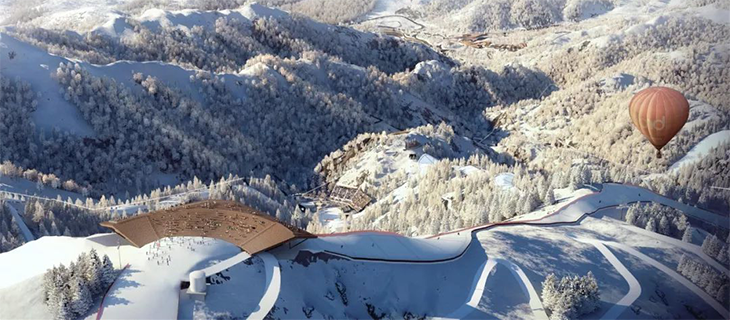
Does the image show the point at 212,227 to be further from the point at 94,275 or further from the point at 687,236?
the point at 687,236

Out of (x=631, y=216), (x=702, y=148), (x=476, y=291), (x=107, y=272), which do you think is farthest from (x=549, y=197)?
(x=107, y=272)

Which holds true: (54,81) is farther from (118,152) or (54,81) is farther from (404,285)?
(404,285)

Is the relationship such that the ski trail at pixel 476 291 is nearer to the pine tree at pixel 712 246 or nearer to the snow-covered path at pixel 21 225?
the pine tree at pixel 712 246

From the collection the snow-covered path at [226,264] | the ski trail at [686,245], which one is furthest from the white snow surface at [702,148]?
the snow-covered path at [226,264]

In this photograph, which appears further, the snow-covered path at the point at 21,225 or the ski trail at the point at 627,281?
the snow-covered path at the point at 21,225

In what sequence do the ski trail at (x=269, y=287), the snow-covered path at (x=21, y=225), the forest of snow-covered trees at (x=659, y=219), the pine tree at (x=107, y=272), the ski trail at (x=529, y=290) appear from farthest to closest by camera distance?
the forest of snow-covered trees at (x=659, y=219) → the snow-covered path at (x=21, y=225) → the ski trail at (x=529, y=290) → the pine tree at (x=107, y=272) → the ski trail at (x=269, y=287)

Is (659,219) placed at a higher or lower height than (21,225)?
higher

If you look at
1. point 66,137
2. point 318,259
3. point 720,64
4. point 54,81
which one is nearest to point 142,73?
point 54,81
